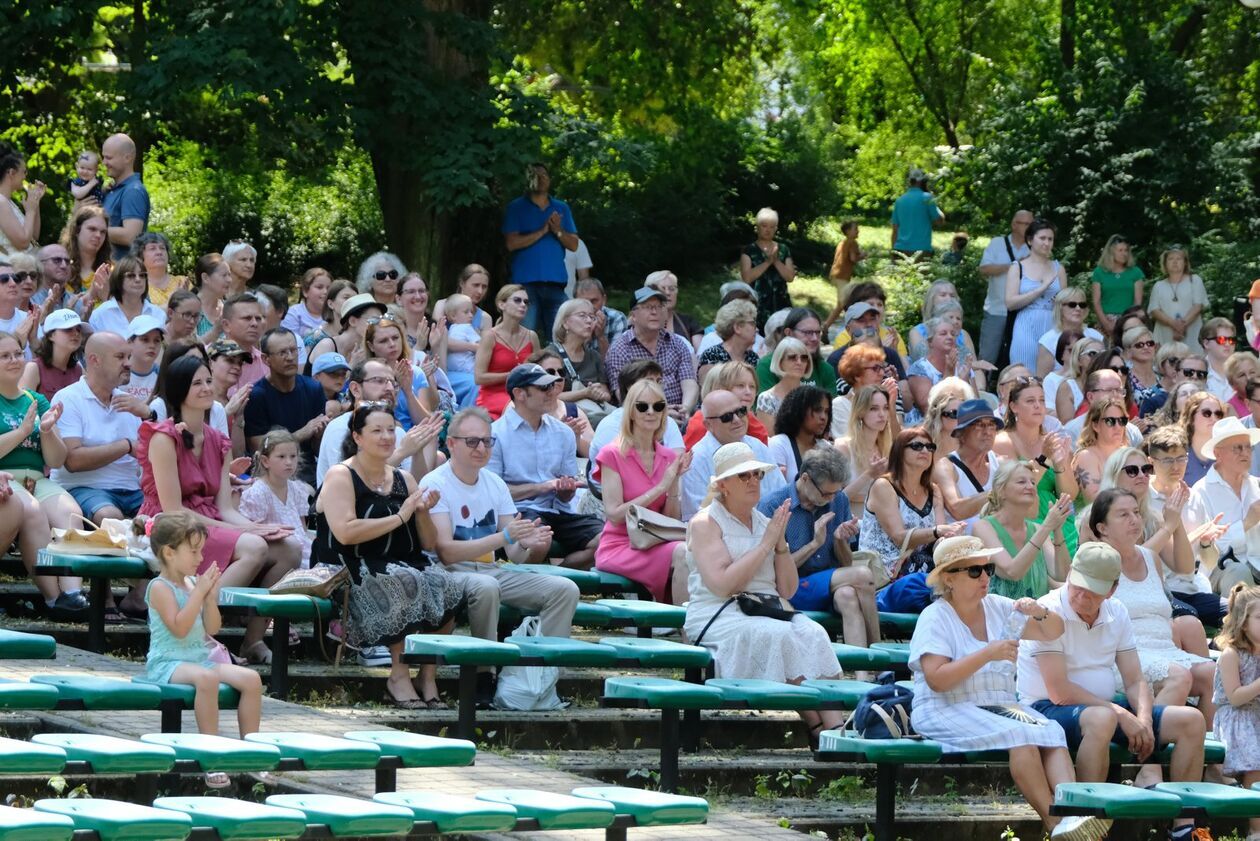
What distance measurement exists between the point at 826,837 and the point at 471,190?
28.0 ft

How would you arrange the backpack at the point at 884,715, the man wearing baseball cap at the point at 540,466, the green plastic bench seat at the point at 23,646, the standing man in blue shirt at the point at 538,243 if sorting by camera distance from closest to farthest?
the green plastic bench seat at the point at 23,646 → the backpack at the point at 884,715 → the man wearing baseball cap at the point at 540,466 → the standing man in blue shirt at the point at 538,243

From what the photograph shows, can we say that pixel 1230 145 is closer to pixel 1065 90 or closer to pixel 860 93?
pixel 1065 90

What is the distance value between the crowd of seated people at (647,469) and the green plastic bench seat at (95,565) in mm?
347

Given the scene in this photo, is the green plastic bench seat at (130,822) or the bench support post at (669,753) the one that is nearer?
the green plastic bench seat at (130,822)

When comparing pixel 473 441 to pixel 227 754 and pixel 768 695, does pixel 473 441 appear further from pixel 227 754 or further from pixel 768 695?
pixel 227 754

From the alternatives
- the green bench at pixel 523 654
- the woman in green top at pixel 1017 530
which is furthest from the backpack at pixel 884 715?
the woman in green top at pixel 1017 530

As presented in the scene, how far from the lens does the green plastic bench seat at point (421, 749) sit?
6.99m

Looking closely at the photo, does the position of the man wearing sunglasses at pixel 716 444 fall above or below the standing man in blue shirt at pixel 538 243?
below

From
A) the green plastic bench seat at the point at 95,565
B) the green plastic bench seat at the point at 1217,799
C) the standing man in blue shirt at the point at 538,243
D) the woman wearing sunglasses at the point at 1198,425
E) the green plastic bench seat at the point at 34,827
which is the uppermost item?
the standing man in blue shirt at the point at 538,243

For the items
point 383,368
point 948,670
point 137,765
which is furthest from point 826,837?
point 383,368

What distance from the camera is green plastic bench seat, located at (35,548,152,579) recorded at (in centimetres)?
893

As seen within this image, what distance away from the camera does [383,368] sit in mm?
10508

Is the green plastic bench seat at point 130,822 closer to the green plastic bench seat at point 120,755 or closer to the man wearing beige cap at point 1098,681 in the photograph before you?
the green plastic bench seat at point 120,755

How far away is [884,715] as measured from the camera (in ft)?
26.2
